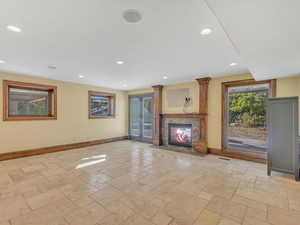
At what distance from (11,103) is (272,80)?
7.39 m

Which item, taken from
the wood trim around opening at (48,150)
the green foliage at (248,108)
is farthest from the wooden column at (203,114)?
the wood trim around opening at (48,150)

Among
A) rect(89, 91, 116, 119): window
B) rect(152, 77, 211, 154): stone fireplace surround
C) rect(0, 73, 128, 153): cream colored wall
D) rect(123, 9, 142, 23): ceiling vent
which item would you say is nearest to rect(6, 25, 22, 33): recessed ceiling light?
rect(123, 9, 142, 23): ceiling vent

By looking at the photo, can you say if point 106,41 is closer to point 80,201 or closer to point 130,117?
point 80,201

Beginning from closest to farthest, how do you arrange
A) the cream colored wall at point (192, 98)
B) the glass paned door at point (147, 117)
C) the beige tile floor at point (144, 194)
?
the beige tile floor at point (144, 194)
the cream colored wall at point (192, 98)
the glass paned door at point (147, 117)

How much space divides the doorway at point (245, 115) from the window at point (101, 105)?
464 cm

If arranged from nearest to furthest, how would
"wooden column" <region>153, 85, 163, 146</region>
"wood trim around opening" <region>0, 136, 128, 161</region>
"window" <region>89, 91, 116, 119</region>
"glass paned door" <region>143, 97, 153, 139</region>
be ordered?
"wood trim around opening" <region>0, 136, 128, 161</region>, "wooden column" <region>153, 85, 163, 146</region>, "window" <region>89, 91, 116, 119</region>, "glass paned door" <region>143, 97, 153, 139</region>

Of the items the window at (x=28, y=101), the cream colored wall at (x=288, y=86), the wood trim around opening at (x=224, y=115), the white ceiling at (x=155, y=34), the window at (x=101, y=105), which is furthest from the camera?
the window at (x=101, y=105)

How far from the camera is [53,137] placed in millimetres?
4805

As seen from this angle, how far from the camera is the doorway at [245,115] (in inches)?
160

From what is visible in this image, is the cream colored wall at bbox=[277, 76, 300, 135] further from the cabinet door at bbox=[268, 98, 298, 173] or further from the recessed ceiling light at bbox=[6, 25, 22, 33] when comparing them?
the recessed ceiling light at bbox=[6, 25, 22, 33]

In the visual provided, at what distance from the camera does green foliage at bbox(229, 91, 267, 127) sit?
Result: 4.08 metres

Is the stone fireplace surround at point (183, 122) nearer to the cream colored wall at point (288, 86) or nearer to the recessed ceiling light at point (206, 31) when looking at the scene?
the cream colored wall at point (288, 86)

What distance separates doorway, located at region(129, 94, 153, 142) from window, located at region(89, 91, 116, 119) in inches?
37.4

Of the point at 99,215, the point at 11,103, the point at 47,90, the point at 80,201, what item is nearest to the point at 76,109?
the point at 47,90
